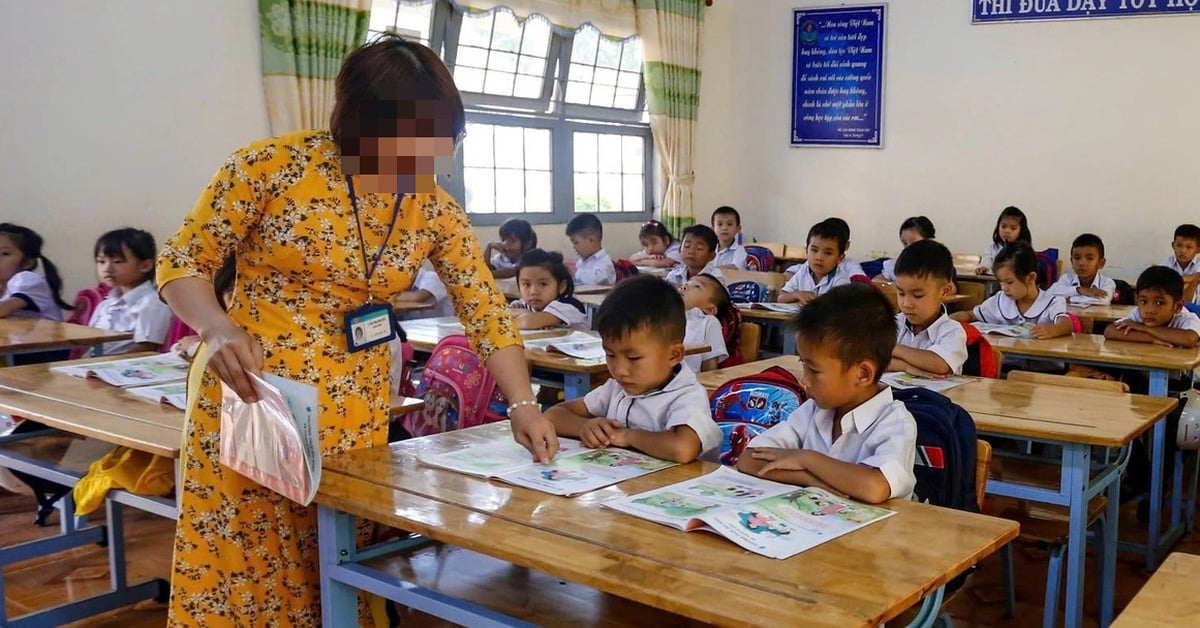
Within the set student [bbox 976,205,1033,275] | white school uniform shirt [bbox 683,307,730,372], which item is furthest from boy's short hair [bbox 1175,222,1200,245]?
white school uniform shirt [bbox 683,307,730,372]

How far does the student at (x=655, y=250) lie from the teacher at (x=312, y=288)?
5523 mm

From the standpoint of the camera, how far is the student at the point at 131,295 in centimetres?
368

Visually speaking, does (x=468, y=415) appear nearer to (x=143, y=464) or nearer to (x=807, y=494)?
(x=143, y=464)

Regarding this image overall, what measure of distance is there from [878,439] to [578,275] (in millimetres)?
4964

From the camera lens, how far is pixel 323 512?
1.64 meters

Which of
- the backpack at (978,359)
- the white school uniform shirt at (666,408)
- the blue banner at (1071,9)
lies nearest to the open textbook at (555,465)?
the white school uniform shirt at (666,408)

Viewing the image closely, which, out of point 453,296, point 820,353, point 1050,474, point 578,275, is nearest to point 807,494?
point 820,353

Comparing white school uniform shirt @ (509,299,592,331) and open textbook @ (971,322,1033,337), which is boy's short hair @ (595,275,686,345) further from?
open textbook @ (971,322,1033,337)

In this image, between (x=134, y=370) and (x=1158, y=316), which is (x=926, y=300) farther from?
(x=134, y=370)

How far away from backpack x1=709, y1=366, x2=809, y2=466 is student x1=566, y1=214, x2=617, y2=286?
422 cm

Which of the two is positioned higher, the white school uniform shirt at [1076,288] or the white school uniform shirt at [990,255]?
the white school uniform shirt at [990,255]

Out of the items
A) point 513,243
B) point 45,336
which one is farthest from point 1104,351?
point 513,243

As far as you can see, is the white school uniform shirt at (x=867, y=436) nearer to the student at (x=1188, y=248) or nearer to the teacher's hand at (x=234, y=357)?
the teacher's hand at (x=234, y=357)

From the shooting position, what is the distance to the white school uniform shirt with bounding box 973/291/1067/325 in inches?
169
